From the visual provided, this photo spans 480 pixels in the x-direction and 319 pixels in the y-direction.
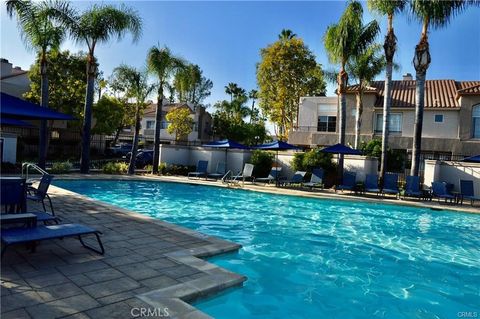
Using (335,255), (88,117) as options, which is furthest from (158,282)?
(88,117)

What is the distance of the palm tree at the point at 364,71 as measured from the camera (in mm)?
27703

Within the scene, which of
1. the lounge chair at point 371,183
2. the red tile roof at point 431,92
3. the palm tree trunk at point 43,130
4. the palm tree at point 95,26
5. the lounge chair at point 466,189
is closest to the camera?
the lounge chair at point 466,189

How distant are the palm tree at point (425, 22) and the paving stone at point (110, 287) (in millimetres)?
17249

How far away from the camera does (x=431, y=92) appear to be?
104 feet

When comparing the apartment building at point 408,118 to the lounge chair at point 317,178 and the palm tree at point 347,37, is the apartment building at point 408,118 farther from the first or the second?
the lounge chair at point 317,178

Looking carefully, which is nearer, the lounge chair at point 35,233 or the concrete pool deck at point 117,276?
the concrete pool deck at point 117,276

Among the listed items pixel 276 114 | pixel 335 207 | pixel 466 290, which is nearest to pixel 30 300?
pixel 466 290

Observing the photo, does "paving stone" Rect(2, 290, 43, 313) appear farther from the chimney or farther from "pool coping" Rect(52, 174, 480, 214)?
the chimney

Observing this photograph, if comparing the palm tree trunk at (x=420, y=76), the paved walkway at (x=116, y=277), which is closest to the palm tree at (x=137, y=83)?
the palm tree trunk at (x=420, y=76)

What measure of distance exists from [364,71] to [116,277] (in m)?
27.5

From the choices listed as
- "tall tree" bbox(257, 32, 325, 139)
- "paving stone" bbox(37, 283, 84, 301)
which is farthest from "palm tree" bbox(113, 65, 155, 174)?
"paving stone" bbox(37, 283, 84, 301)

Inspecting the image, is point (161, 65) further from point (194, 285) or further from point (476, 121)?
point (476, 121)

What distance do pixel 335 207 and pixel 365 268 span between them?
310 inches

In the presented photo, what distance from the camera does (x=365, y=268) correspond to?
744 cm
